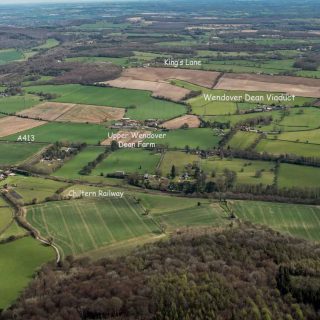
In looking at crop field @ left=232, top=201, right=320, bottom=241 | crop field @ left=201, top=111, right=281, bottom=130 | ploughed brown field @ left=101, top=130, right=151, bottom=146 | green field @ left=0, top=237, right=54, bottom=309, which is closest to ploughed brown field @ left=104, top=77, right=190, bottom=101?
crop field @ left=201, top=111, right=281, bottom=130

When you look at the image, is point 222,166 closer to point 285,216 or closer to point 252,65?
point 285,216

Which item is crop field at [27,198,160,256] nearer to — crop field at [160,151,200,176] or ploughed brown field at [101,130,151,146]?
crop field at [160,151,200,176]

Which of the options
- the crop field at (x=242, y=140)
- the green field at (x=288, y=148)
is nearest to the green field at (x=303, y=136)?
the green field at (x=288, y=148)

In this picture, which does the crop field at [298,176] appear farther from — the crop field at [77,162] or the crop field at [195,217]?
the crop field at [77,162]

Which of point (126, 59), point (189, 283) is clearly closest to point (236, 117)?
point (189, 283)

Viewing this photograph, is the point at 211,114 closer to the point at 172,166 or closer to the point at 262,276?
the point at 172,166
